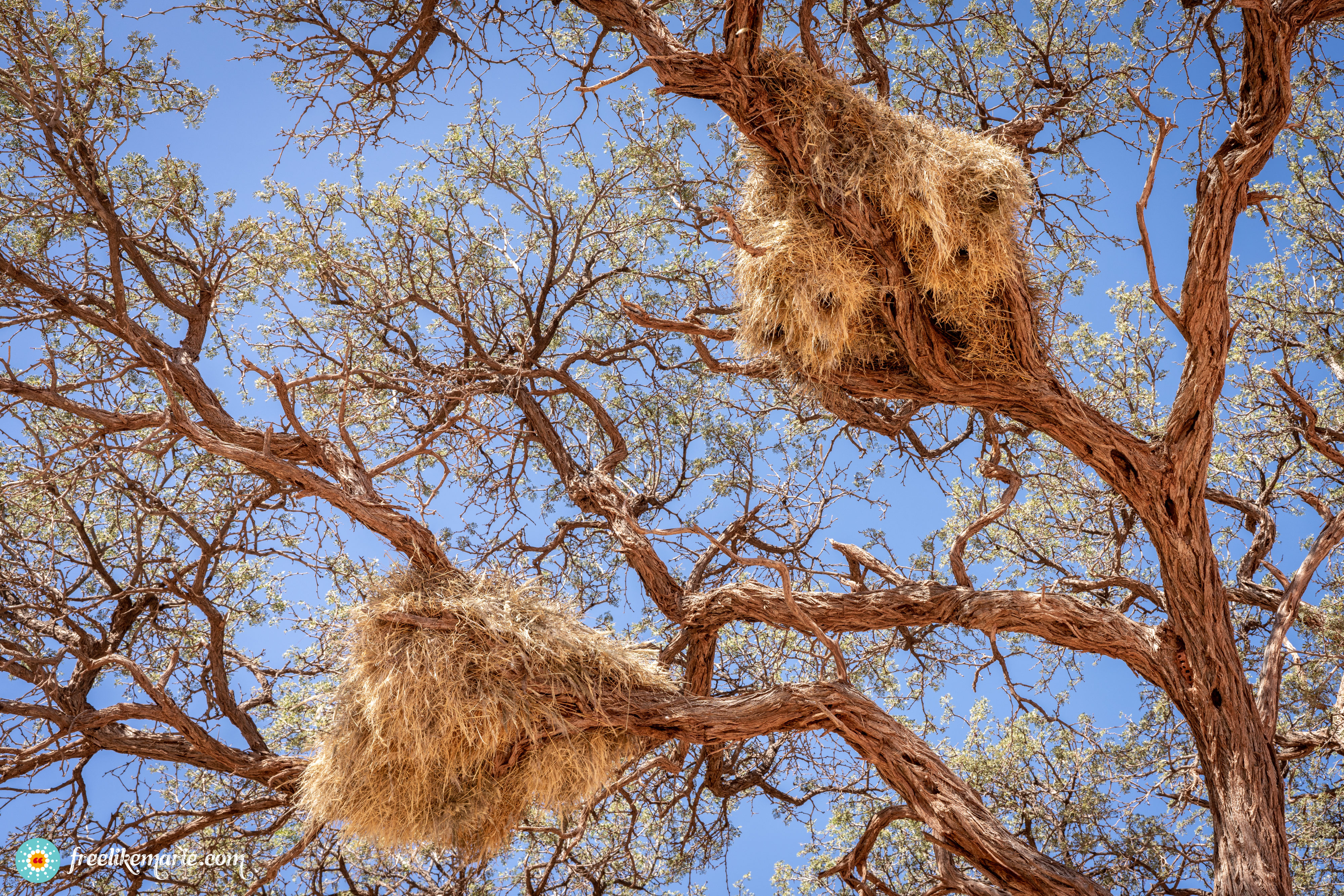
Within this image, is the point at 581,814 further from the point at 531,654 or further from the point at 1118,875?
the point at 1118,875

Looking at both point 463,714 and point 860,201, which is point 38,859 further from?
point 860,201

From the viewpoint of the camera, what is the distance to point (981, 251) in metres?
3.46

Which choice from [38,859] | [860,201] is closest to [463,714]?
[860,201]

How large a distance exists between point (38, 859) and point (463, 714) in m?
2.93

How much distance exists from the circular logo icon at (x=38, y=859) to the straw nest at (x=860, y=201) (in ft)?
13.4

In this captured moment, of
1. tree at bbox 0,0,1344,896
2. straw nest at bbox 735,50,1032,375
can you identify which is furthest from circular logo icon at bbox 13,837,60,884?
straw nest at bbox 735,50,1032,375

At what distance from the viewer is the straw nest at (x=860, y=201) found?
3.39 metres

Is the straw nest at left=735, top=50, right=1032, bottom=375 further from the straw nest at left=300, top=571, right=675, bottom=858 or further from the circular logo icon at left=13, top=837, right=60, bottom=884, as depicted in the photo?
the circular logo icon at left=13, top=837, right=60, bottom=884

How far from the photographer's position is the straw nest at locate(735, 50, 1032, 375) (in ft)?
11.1

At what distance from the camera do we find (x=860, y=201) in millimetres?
3398

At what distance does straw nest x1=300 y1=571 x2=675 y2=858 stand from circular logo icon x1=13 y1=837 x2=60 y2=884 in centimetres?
208

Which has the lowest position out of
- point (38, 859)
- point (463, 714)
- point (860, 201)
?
point (38, 859)

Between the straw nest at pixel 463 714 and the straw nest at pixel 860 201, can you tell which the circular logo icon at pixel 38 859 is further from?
the straw nest at pixel 860 201

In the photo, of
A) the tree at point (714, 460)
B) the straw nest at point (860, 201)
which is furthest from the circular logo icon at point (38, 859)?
the straw nest at point (860, 201)
